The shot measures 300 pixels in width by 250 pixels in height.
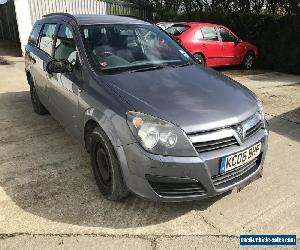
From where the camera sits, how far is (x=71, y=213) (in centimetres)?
321

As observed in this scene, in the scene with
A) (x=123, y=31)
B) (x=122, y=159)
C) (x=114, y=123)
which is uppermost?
(x=123, y=31)

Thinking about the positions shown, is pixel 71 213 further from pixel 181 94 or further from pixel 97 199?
pixel 181 94

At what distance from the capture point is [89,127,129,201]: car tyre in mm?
3078

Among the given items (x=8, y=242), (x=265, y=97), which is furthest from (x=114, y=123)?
(x=265, y=97)

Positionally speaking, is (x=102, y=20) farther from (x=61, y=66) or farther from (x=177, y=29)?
(x=177, y=29)

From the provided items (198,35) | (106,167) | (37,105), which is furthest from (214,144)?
(198,35)

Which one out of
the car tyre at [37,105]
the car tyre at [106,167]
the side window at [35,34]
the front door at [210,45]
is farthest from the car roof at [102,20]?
the front door at [210,45]

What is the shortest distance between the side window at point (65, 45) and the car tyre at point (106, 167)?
1.05m

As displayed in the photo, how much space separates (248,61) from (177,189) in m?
9.26

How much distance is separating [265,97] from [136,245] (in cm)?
559

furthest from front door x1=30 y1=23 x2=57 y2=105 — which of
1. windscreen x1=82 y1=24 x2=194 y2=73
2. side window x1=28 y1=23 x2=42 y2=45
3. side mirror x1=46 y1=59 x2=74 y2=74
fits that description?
windscreen x1=82 y1=24 x2=194 y2=73

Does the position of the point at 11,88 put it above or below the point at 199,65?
below

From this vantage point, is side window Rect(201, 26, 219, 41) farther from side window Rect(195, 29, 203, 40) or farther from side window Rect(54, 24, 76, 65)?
side window Rect(54, 24, 76, 65)

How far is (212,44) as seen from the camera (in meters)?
10.1
